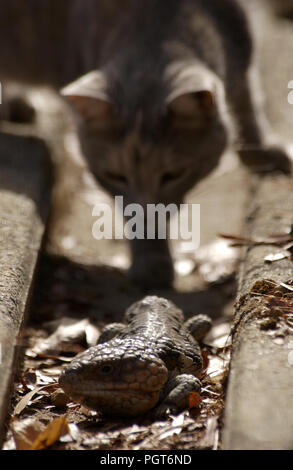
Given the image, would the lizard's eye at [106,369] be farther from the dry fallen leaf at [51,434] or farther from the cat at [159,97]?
the cat at [159,97]

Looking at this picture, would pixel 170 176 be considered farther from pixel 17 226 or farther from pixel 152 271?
pixel 17 226

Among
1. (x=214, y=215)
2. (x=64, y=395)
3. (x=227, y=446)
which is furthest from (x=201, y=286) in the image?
(x=227, y=446)

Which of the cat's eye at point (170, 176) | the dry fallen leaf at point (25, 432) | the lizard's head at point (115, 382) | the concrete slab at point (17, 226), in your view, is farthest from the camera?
the cat's eye at point (170, 176)

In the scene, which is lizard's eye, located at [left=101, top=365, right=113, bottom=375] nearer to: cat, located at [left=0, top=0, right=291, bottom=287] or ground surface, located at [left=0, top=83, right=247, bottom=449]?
ground surface, located at [left=0, top=83, right=247, bottom=449]

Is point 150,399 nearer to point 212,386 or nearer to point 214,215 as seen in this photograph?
point 212,386

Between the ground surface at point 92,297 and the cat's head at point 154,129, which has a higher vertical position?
the cat's head at point 154,129

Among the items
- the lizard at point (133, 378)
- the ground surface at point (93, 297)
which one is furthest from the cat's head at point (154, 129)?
the lizard at point (133, 378)

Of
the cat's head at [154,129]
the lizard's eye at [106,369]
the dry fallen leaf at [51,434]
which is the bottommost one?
the dry fallen leaf at [51,434]

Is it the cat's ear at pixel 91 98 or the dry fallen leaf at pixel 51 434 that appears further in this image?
the cat's ear at pixel 91 98
